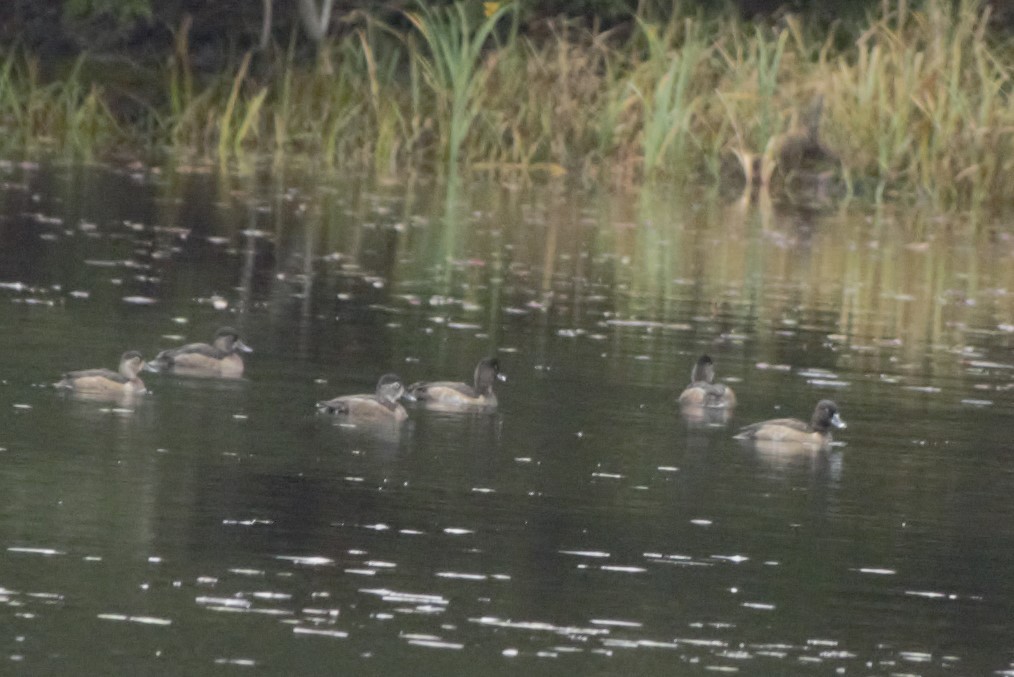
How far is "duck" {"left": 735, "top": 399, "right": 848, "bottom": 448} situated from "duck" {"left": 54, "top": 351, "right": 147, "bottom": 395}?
2627 millimetres

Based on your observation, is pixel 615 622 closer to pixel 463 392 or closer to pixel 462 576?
pixel 462 576

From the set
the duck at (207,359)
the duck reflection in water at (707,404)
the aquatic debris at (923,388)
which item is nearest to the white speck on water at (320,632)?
the duck reflection in water at (707,404)

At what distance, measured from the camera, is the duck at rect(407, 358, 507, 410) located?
→ 1257 centimetres

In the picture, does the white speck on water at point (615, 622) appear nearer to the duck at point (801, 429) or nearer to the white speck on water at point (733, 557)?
the white speck on water at point (733, 557)

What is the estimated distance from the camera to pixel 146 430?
11445 mm

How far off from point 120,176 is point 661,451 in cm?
1400

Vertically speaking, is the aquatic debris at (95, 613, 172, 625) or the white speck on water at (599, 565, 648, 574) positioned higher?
the white speck on water at (599, 565, 648, 574)

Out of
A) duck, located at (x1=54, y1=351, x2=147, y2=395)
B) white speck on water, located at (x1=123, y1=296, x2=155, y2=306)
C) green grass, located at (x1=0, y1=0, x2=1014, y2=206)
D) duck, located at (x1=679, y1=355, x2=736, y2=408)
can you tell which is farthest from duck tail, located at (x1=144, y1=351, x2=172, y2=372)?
green grass, located at (x1=0, y1=0, x2=1014, y2=206)

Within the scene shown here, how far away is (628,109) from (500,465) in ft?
55.4

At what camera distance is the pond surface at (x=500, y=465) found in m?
8.08

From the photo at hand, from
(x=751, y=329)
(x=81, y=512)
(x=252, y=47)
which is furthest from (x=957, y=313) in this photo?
(x=252, y=47)

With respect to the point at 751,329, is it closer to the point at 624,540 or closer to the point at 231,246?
the point at 231,246

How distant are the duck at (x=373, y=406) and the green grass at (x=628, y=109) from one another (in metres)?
13.4

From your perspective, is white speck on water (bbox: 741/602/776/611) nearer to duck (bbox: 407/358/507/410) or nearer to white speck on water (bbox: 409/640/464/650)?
white speck on water (bbox: 409/640/464/650)
